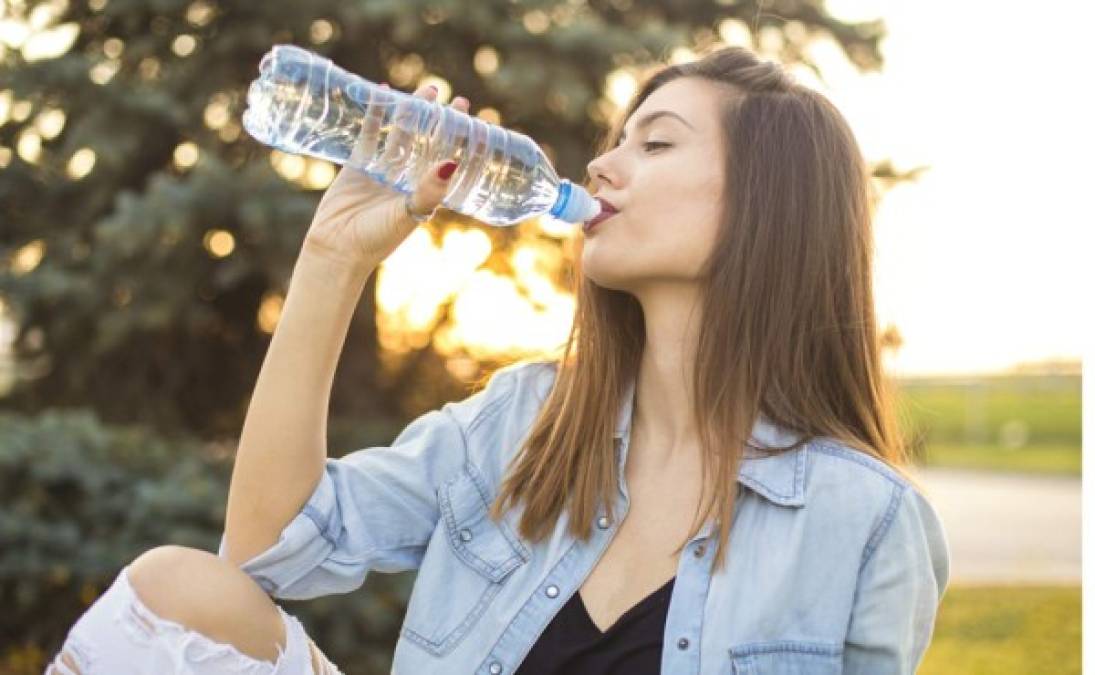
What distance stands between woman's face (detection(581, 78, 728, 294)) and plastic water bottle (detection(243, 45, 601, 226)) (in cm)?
6

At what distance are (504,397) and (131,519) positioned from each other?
2.00 metres

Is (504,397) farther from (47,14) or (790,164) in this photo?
(47,14)

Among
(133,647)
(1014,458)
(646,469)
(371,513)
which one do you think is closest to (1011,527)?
(1014,458)

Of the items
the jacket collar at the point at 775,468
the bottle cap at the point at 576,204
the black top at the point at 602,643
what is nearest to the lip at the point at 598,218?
the bottle cap at the point at 576,204

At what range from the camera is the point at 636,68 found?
4.28 meters

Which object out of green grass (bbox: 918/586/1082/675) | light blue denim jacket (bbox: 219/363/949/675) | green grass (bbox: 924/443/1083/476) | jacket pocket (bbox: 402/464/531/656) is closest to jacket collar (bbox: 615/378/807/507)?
light blue denim jacket (bbox: 219/363/949/675)

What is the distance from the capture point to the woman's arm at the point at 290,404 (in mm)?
2098

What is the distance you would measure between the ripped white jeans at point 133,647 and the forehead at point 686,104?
3.57ft

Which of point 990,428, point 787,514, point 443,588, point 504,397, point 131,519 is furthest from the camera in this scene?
point 990,428

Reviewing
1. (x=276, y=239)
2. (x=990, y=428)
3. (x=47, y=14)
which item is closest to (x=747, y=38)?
(x=276, y=239)

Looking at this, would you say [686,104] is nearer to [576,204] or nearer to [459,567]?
[576,204]

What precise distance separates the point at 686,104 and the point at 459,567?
0.86 m

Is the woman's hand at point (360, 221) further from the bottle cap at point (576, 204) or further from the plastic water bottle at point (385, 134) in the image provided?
the bottle cap at point (576, 204)

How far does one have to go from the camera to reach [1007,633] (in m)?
5.44
